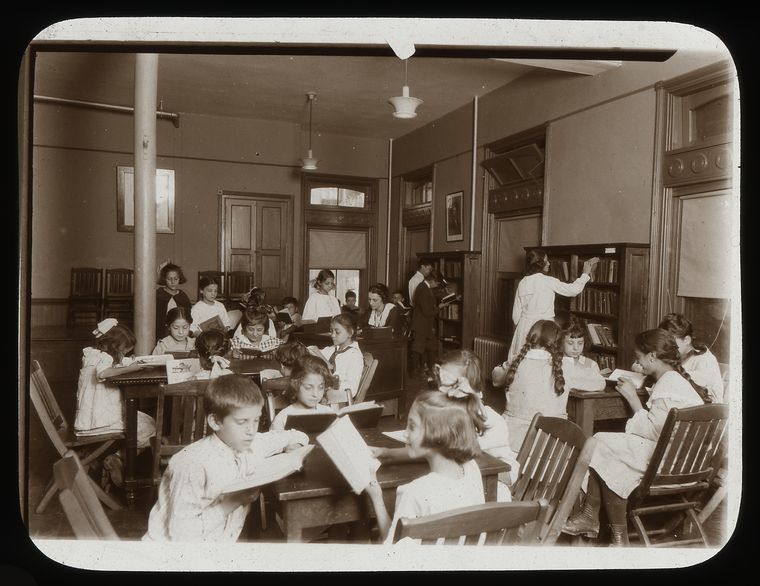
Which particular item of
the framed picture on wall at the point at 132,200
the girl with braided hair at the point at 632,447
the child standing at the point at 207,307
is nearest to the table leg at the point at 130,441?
the framed picture on wall at the point at 132,200

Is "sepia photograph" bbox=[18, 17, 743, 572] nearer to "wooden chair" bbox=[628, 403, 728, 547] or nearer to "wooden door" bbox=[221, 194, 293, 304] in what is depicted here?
"wooden chair" bbox=[628, 403, 728, 547]

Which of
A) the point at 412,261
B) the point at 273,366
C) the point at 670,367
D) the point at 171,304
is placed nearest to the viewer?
the point at 670,367

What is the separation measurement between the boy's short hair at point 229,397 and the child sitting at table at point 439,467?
44cm

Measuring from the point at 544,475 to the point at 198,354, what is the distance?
1.89m

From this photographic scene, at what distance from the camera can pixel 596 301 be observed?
12.6 ft

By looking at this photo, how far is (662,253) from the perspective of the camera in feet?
11.4

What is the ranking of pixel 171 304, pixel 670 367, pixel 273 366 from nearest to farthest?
pixel 670 367
pixel 273 366
pixel 171 304

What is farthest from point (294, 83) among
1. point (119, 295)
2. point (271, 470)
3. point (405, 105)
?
point (271, 470)

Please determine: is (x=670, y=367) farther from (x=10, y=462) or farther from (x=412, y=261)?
(x=412, y=261)

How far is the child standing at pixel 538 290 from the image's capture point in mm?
3969

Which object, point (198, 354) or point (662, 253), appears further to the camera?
point (662, 253)

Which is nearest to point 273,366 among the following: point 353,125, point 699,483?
point 699,483

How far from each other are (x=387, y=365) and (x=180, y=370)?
6.49ft

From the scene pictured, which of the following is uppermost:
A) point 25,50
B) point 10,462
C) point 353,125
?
point 353,125
